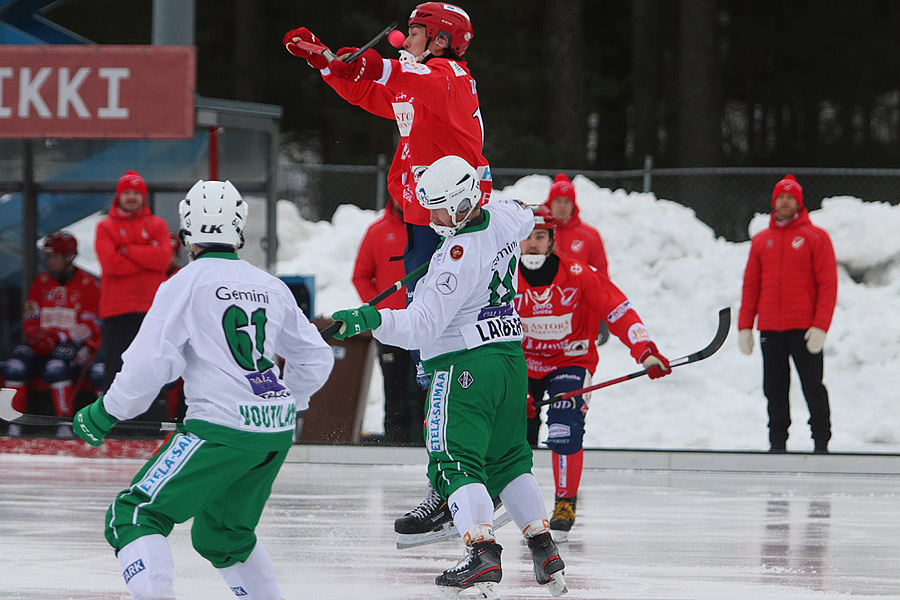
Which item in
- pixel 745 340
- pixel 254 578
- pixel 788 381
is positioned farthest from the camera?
pixel 745 340

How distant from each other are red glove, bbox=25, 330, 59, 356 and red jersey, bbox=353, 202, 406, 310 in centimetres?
243

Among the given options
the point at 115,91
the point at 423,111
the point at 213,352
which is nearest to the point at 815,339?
the point at 423,111

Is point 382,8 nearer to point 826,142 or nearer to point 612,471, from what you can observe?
point 826,142

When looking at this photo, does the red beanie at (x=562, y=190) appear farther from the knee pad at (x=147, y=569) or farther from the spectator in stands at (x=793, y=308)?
the knee pad at (x=147, y=569)

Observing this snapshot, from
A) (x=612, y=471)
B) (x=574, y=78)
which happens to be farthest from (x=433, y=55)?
(x=574, y=78)

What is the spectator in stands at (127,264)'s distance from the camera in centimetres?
853

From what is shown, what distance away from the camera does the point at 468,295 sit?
4676 millimetres

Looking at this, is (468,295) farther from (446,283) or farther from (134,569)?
(134,569)

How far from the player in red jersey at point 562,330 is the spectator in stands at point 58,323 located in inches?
163

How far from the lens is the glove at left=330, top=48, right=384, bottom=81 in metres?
5.12

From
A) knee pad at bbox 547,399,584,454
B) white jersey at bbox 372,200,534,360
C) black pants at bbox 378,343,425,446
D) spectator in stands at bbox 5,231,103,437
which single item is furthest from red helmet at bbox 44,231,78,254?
white jersey at bbox 372,200,534,360

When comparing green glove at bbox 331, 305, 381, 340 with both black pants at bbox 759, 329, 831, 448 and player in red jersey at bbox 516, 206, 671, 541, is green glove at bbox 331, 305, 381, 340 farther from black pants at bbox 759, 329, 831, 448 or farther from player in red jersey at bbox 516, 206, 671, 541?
black pants at bbox 759, 329, 831, 448

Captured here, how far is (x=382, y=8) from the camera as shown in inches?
1047

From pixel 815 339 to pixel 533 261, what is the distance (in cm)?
314
